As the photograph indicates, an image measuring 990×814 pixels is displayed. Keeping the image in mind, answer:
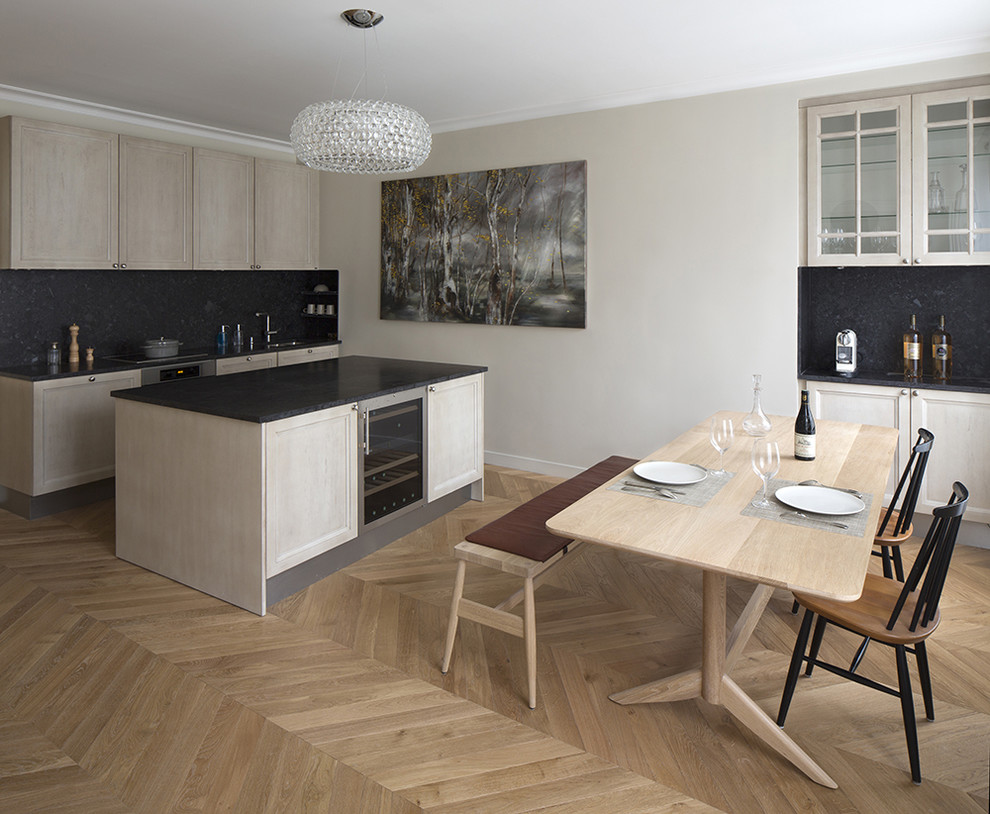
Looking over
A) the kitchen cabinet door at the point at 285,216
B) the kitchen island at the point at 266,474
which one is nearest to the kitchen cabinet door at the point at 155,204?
the kitchen cabinet door at the point at 285,216

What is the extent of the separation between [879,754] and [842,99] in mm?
3479

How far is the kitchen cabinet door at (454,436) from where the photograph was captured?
4.15m

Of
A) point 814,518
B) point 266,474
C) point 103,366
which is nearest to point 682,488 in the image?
point 814,518

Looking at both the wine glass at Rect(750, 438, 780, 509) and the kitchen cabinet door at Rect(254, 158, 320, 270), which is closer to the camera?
the wine glass at Rect(750, 438, 780, 509)

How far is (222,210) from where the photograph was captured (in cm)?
546

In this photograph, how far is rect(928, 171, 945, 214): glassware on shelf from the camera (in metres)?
3.82

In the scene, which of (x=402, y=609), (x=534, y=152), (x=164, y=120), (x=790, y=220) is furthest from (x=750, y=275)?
(x=164, y=120)

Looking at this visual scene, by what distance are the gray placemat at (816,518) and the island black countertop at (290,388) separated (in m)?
1.93

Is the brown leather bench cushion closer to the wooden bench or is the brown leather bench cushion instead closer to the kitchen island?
the wooden bench

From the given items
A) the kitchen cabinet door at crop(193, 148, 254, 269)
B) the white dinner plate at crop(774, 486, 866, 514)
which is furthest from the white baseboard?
the white dinner plate at crop(774, 486, 866, 514)

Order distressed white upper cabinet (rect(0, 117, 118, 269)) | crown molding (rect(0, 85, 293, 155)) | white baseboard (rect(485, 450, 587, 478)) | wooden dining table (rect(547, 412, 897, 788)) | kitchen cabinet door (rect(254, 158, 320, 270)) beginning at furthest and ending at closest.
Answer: kitchen cabinet door (rect(254, 158, 320, 270)), white baseboard (rect(485, 450, 587, 478)), crown molding (rect(0, 85, 293, 155)), distressed white upper cabinet (rect(0, 117, 118, 269)), wooden dining table (rect(547, 412, 897, 788))

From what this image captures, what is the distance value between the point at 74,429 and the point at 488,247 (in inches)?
120

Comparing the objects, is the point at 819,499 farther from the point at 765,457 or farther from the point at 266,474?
Result: the point at 266,474

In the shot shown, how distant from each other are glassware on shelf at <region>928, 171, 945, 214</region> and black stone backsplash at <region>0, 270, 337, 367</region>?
4549 millimetres
